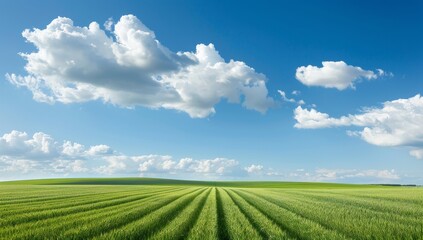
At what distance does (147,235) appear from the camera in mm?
12508

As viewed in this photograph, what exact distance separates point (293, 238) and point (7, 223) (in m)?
11.1

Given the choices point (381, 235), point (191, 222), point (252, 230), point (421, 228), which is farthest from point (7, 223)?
point (421, 228)

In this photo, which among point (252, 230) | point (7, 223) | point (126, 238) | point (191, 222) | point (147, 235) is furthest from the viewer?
point (191, 222)

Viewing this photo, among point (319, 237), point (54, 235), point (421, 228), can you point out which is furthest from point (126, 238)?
point (421, 228)

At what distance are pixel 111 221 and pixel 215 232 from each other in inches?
192

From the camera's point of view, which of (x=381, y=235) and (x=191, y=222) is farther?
(x=191, y=222)

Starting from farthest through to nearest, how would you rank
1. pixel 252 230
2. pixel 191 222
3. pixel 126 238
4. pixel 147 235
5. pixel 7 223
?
pixel 191 222
pixel 7 223
pixel 252 230
pixel 147 235
pixel 126 238

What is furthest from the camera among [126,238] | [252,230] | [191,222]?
[191,222]

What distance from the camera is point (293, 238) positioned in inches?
473

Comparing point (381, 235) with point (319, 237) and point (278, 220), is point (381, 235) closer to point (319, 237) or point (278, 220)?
point (319, 237)

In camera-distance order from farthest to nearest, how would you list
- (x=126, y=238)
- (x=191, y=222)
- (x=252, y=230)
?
(x=191, y=222) < (x=252, y=230) < (x=126, y=238)

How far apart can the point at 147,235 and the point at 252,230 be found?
3688 millimetres

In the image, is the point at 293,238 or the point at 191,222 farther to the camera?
the point at 191,222

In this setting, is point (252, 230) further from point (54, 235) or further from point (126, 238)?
point (54, 235)
